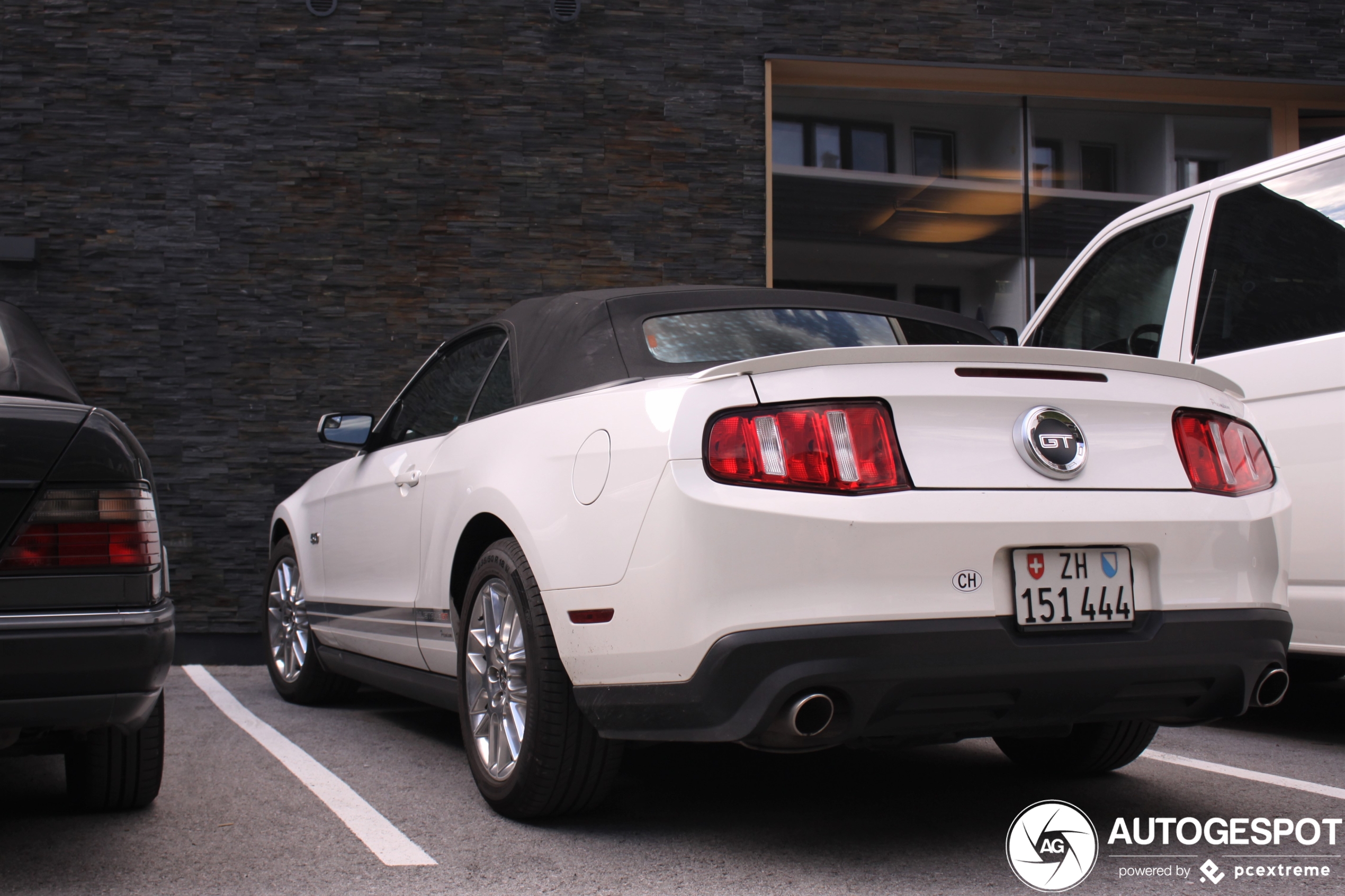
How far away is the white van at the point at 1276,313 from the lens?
3941 mm

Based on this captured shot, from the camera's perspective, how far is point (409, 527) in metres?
3.99

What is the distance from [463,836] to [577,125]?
20.8 feet

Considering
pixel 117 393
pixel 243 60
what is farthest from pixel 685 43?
pixel 117 393

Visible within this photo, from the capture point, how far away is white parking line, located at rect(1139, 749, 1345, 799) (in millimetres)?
3496

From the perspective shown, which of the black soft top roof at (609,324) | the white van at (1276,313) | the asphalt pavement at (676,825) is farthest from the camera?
Answer: the white van at (1276,313)

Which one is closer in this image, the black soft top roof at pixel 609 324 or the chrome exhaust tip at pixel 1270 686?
the chrome exhaust tip at pixel 1270 686

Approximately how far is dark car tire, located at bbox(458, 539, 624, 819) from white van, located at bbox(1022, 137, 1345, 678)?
2360mm

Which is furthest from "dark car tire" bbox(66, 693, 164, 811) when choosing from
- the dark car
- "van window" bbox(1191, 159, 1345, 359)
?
"van window" bbox(1191, 159, 1345, 359)

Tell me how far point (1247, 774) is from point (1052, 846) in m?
1.33

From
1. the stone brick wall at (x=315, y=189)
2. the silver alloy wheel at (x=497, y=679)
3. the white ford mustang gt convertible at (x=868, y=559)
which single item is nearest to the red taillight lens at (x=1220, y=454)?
the white ford mustang gt convertible at (x=868, y=559)

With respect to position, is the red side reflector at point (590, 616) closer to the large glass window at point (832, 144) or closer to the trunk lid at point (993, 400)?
the trunk lid at point (993, 400)

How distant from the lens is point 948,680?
2.46 meters

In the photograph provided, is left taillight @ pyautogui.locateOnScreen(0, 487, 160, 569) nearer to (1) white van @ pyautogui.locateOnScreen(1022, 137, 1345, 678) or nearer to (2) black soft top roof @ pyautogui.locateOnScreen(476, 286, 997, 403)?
(2) black soft top roof @ pyautogui.locateOnScreen(476, 286, 997, 403)

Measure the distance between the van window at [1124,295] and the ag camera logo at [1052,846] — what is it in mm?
2141
